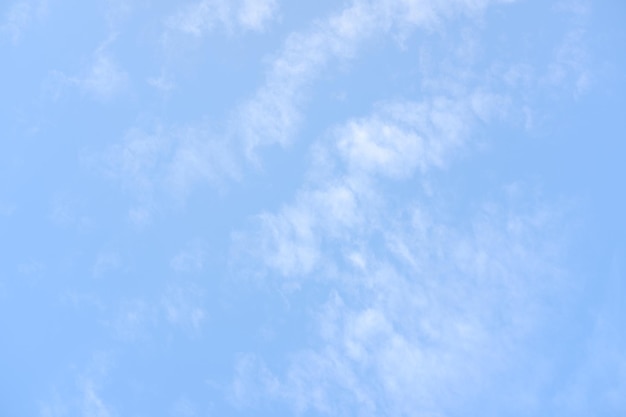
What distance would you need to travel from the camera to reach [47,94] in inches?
662

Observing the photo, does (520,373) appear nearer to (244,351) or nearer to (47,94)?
(244,351)

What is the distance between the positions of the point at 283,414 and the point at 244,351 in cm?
153

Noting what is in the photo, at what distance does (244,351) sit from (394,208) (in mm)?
4393

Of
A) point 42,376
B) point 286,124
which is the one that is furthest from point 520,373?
point 42,376

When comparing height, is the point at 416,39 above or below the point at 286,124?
above

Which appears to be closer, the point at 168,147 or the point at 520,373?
the point at 520,373

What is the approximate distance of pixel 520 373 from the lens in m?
15.5

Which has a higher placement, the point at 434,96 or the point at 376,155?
the point at 434,96

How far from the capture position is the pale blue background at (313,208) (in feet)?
51.4

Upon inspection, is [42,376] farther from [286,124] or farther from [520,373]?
[520,373]

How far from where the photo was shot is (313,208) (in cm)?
1620

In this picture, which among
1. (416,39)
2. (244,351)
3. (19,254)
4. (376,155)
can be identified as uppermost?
(416,39)

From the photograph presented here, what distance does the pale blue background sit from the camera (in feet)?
51.4

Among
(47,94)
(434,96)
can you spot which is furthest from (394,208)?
(47,94)
